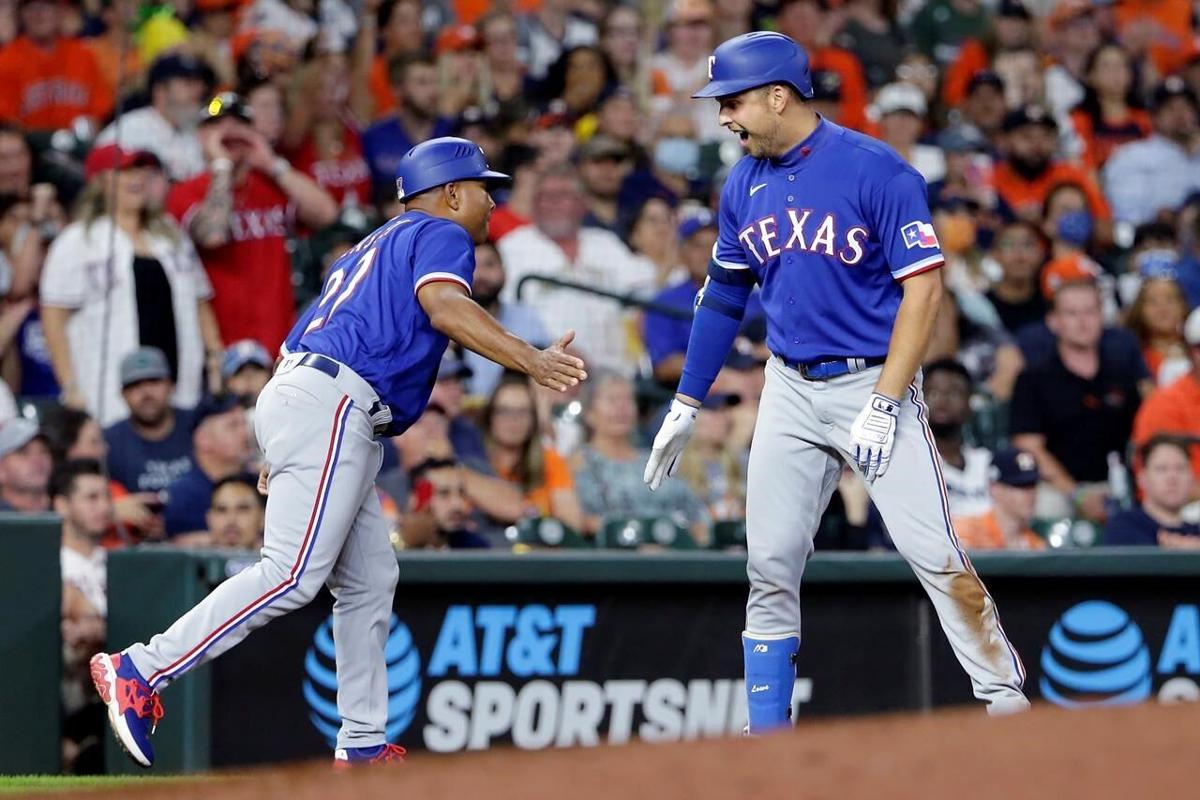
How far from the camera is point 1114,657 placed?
24.4 ft

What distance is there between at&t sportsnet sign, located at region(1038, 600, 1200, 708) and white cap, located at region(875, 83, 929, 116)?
454 centimetres

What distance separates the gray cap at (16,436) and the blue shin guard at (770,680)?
3325mm

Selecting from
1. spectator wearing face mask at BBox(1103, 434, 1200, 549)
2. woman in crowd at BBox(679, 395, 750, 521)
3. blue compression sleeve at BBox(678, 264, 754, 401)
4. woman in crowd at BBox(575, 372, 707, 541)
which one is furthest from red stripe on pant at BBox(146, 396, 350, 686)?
spectator wearing face mask at BBox(1103, 434, 1200, 549)

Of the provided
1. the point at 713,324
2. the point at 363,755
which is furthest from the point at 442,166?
the point at 363,755

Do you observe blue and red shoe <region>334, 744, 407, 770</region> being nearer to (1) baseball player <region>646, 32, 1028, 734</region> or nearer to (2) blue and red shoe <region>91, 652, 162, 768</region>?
(2) blue and red shoe <region>91, 652, 162, 768</region>

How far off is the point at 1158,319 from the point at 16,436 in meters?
5.55

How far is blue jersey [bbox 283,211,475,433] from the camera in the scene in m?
5.45

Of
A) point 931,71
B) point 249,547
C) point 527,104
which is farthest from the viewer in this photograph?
point 931,71

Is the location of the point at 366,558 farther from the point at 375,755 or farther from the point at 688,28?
the point at 688,28

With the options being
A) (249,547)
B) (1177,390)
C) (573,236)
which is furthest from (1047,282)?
(249,547)

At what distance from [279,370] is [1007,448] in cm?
419

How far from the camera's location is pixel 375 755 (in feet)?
18.4

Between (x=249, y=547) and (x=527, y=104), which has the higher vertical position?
(x=527, y=104)

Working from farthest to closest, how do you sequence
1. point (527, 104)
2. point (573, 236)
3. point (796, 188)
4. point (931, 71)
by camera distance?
point (931, 71) < point (527, 104) < point (573, 236) < point (796, 188)
